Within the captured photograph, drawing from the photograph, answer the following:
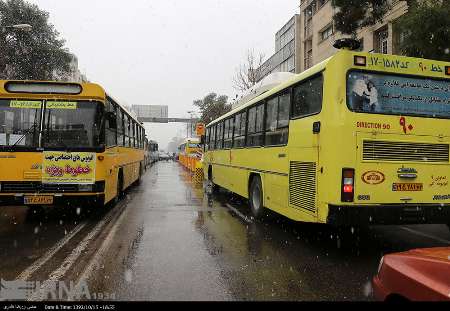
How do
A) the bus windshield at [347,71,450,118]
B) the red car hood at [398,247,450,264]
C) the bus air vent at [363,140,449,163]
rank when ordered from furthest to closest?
the bus windshield at [347,71,450,118]
the bus air vent at [363,140,449,163]
the red car hood at [398,247,450,264]

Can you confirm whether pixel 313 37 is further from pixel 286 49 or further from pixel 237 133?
pixel 237 133

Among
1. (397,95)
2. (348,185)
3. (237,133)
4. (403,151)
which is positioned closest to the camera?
(348,185)

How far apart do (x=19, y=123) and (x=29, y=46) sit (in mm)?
26606

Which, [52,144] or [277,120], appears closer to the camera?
[277,120]

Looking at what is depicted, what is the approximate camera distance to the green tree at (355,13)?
13.2 meters

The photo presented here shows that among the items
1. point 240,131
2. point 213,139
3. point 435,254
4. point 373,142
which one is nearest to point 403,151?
point 373,142

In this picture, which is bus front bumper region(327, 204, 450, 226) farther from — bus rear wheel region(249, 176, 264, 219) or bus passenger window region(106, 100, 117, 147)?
bus passenger window region(106, 100, 117, 147)

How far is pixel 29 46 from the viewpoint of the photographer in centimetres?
3209

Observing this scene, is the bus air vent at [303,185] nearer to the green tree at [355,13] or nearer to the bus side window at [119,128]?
the bus side window at [119,128]

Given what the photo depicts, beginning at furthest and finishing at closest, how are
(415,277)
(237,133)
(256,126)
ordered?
1. (237,133)
2. (256,126)
3. (415,277)

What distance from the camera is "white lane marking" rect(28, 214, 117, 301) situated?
176 inches

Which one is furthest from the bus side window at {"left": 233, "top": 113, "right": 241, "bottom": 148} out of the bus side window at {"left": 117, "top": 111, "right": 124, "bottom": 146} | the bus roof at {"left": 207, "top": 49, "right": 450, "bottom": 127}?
the bus roof at {"left": 207, "top": 49, "right": 450, "bottom": 127}

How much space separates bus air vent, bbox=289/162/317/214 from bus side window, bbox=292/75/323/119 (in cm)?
87
